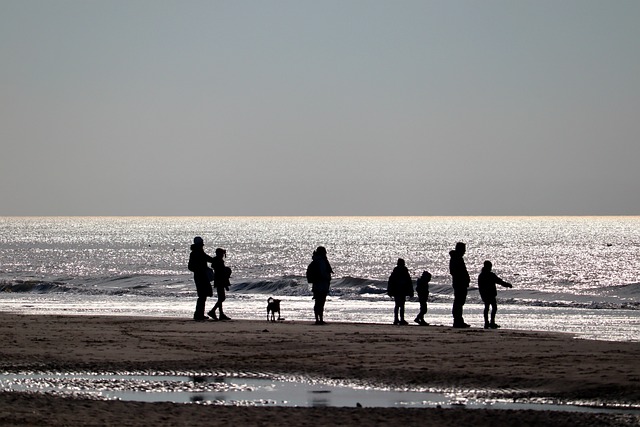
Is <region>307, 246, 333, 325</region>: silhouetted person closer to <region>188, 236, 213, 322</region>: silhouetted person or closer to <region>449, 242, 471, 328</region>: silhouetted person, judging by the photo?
<region>188, 236, 213, 322</region>: silhouetted person

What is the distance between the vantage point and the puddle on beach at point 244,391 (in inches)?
426

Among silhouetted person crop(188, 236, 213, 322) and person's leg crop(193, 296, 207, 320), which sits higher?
silhouetted person crop(188, 236, 213, 322)

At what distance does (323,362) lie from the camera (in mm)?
14039

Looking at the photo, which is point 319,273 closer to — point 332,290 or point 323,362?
point 323,362

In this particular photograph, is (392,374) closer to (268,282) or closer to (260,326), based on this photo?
(260,326)

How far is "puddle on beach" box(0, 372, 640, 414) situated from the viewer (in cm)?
1081

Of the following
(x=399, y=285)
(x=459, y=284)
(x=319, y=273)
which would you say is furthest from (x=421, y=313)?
(x=319, y=273)

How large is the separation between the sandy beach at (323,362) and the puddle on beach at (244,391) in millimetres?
418

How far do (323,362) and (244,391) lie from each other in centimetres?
260

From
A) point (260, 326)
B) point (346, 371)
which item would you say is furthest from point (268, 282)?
point (346, 371)

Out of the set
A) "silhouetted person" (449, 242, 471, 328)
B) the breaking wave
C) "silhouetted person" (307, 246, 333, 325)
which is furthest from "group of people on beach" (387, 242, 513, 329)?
the breaking wave

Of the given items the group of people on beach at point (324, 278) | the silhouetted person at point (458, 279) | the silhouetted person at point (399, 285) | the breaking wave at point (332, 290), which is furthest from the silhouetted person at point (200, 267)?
the breaking wave at point (332, 290)

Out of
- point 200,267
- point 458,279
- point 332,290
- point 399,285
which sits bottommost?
point 332,290

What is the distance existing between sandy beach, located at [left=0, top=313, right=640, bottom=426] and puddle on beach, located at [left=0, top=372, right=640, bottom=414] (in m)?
0.42
